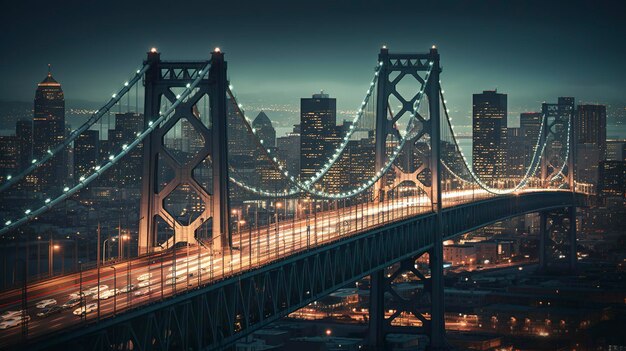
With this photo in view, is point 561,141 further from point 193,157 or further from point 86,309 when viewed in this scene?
point 86,309

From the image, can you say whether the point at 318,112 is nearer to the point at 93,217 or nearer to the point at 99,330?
the point at 93,217

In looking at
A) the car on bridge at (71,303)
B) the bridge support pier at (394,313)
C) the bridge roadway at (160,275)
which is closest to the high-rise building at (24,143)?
the bridge support pier at (394,313)

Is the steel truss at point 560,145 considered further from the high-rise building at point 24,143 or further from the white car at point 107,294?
the white car at point 107,294

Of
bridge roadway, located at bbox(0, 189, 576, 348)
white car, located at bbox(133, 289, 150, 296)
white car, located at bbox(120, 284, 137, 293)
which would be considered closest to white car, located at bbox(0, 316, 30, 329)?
bridge roadway, located at bbox(0, 189, 576, 348)

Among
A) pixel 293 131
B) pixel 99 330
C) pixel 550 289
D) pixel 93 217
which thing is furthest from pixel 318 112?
pixel 99 330

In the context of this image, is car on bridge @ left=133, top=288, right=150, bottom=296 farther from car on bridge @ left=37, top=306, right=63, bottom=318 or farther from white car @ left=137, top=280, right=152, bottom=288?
car on bridge @ left=37, top=306, right=63, bottom=318

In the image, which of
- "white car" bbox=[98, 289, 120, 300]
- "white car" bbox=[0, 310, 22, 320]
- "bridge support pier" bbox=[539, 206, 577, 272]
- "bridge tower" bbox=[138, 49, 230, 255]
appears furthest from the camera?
"bridge support pier" bbox=[539, 206, 577, 272]
